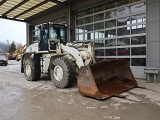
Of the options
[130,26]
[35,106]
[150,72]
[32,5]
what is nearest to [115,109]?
[35,106]

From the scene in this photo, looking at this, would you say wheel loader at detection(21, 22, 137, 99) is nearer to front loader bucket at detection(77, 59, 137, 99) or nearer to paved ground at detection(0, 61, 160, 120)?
front loader bucket at detection(77, 59, 137, 99)

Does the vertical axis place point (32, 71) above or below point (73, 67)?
below

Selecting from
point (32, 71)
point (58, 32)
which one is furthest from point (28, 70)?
point (58, 32)

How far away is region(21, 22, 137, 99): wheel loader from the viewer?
5535 mm

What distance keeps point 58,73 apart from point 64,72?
23.1 inches

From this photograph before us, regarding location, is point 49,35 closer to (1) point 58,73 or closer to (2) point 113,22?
(1) point 58,73

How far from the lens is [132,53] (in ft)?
29.4

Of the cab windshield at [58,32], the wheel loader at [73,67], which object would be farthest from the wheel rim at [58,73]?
the cab windshield at [58,32]

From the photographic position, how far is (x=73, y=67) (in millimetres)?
6582

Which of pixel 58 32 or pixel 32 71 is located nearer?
pixel 58 32

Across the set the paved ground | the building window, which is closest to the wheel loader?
the paved ground

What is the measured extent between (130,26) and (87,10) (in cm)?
342

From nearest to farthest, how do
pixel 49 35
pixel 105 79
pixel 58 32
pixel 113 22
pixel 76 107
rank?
pixel 76 107
pixel 105 79
pixel 49 35
pixel 58 32
pixel 113 22

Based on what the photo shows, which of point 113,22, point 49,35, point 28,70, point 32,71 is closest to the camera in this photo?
point 49,35
